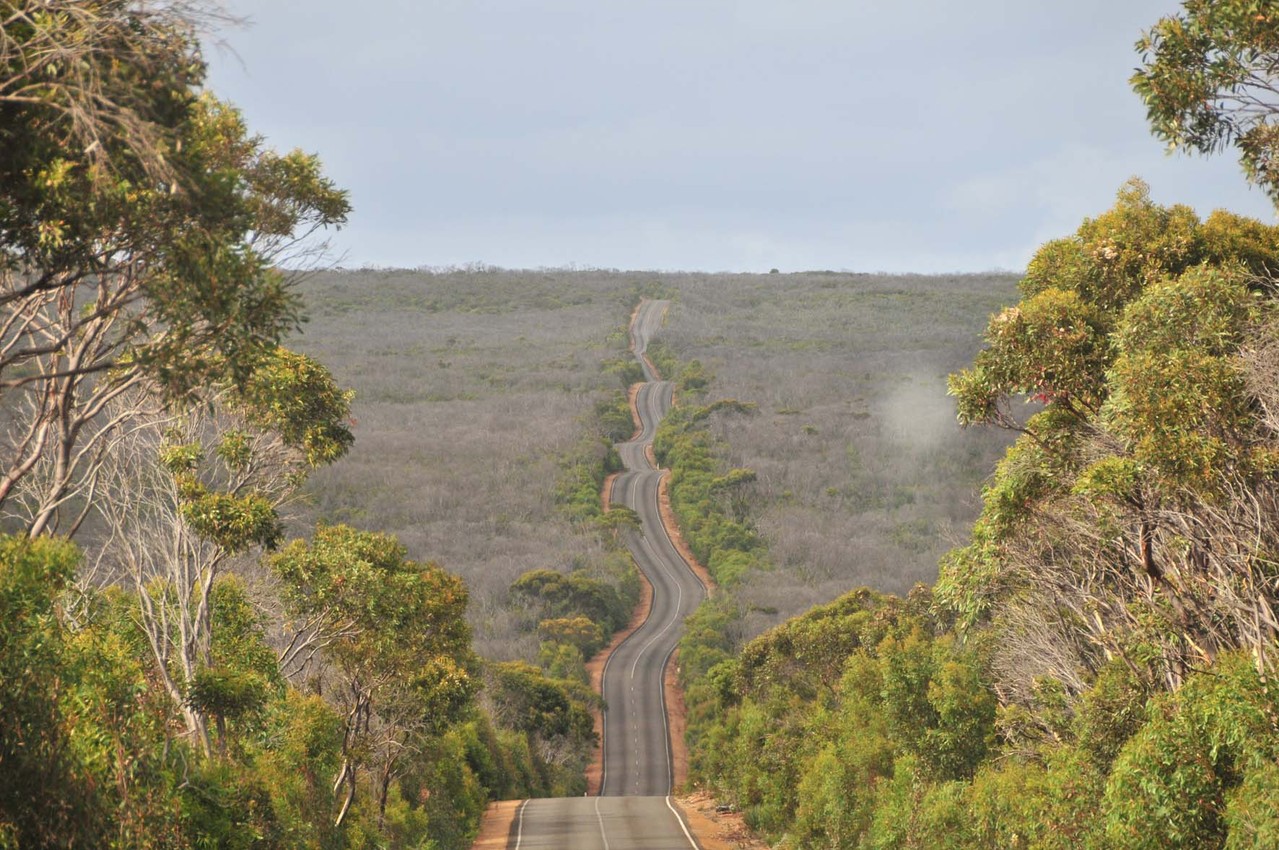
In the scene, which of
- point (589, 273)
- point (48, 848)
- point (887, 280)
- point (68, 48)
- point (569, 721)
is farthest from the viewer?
point (589, 273)

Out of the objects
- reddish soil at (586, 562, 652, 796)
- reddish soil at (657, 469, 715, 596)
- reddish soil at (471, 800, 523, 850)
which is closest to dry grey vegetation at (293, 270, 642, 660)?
reddish soil at (586, 562, 652, 796)

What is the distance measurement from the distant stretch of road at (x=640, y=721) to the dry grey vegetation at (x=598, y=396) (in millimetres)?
5196

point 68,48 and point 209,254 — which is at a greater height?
point 68,48

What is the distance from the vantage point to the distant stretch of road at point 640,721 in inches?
1319

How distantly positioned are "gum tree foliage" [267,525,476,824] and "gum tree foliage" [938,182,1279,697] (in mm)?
9408

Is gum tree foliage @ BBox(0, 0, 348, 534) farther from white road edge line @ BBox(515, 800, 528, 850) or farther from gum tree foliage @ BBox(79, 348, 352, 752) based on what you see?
white road edge line @ BBox(515, 800, 528, 850)

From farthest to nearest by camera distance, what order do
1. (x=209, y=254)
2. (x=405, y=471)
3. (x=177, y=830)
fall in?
(x=405, y=471) < (x=177, y=830) < (x=209, y=254)

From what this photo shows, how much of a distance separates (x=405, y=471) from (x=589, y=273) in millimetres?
113843

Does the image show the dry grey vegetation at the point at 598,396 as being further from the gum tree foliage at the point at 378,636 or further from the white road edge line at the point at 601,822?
the gum tree foliage at the point at 378,636

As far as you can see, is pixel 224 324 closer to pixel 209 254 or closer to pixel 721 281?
pixel 209 254

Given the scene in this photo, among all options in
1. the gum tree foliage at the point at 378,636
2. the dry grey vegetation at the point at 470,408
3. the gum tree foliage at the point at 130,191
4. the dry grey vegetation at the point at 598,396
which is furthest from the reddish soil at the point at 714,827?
the gum tree foliage at the point at 130,191

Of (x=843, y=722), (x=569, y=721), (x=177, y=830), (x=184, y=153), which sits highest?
(x=184, y=153)

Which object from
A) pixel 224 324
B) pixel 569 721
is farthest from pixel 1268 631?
pixel 569 721

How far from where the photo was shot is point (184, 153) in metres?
8.65
